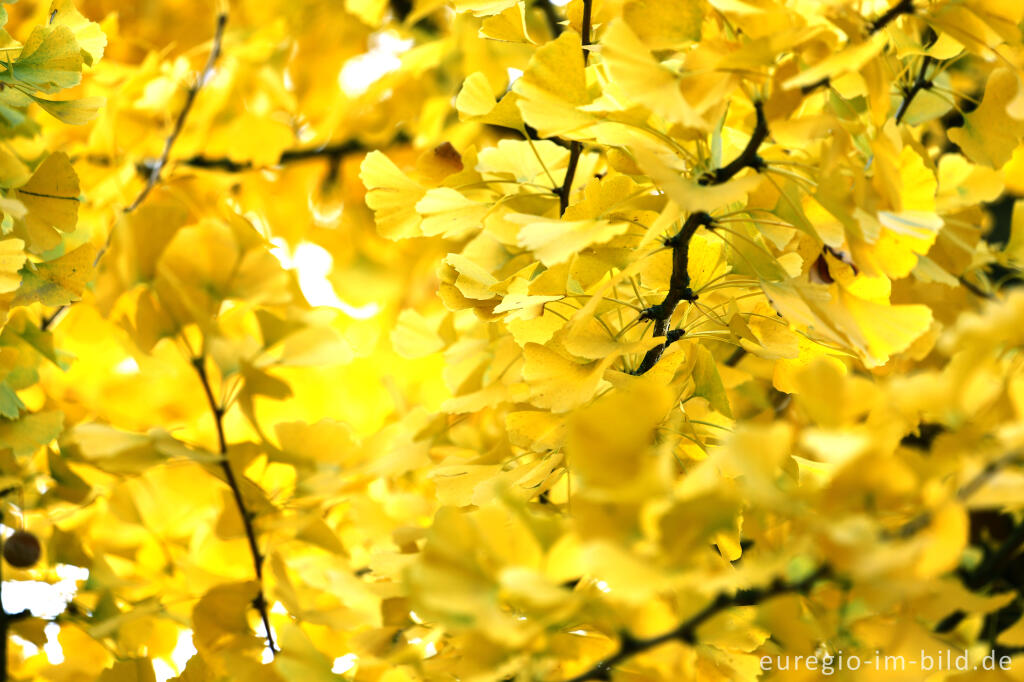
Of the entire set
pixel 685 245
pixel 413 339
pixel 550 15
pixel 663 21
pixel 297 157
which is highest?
pixel 663 21

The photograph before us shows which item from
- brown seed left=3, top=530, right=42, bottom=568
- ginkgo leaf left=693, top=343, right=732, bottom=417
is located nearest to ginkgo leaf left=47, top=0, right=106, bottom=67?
brown seed left=3, top=530, right=42, bottom=568

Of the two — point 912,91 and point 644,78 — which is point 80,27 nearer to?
point 644,78

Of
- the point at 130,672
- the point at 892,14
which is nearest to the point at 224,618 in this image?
the point at 130,672

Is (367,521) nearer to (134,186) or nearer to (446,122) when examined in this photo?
(134,186)

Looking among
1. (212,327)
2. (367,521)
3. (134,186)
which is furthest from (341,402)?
(212,327)

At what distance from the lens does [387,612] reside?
60 cm

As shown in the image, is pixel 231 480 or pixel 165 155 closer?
pixel 231 480

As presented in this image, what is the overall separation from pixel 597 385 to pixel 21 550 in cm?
48

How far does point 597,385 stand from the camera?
1.68ft

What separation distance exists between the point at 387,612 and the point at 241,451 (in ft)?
0.52

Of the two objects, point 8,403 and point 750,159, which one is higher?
point 750,159

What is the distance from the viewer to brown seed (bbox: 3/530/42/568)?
2.26ft

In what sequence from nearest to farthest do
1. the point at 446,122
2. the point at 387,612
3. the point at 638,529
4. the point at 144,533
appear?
1. the point at 638,529
2. the point at 387,612
3. the point at 144,533
4. the point at 446,122

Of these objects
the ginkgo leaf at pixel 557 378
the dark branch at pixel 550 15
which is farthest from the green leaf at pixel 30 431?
the dark branch at pixel 550 15
